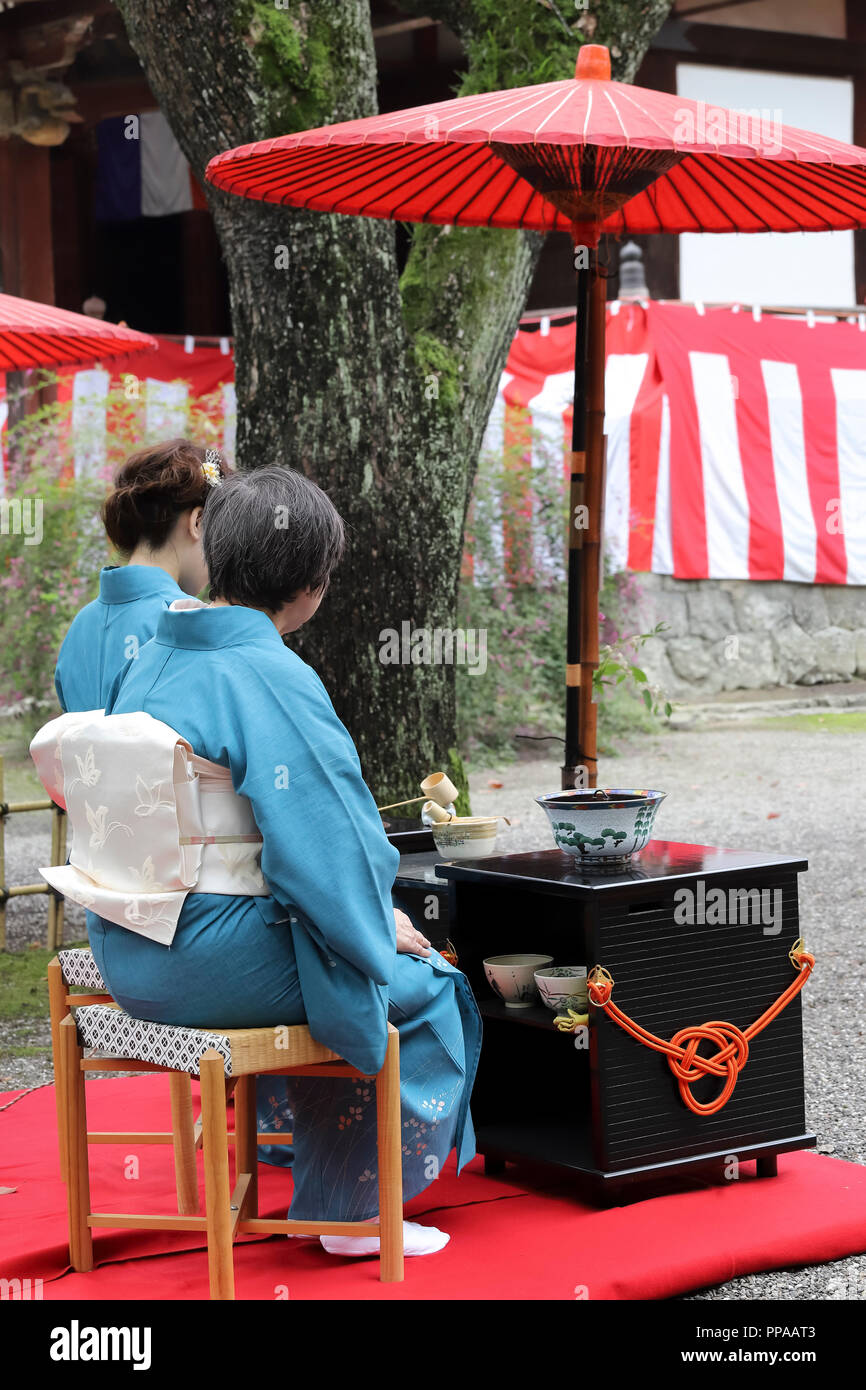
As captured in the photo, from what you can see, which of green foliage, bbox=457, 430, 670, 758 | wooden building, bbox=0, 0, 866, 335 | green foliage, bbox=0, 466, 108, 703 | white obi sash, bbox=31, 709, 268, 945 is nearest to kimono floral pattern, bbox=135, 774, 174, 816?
white obi sash, bbox=31, 709, 268, 945

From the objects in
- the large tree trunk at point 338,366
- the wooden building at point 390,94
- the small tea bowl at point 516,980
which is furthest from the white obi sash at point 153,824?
the wooden building at point 390,94

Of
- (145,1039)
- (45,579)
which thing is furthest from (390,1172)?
(45,579)

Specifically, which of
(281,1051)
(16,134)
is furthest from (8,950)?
(16,134)

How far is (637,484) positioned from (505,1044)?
7120 mm

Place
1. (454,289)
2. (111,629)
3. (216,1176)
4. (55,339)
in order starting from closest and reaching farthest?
1. (216,1176)
2. (111,629)
3. (55,339)
4. (454,289)

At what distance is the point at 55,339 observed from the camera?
16.8 ft

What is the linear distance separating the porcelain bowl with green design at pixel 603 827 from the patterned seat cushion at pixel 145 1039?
848mm

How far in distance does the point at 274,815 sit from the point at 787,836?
5.33 metres

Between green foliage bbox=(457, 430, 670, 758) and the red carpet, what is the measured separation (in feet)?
21.3

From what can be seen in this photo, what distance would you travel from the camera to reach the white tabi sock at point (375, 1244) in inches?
110

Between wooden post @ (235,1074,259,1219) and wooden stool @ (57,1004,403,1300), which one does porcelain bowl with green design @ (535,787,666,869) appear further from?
wooden post @ (235,1074,259,1219)

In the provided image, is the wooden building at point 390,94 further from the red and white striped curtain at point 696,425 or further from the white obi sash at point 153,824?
the white obi sash at point 153,824

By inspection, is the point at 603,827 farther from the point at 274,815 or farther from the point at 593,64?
the point at 593,64

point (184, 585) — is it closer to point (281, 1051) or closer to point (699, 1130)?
point (281, 1051)
